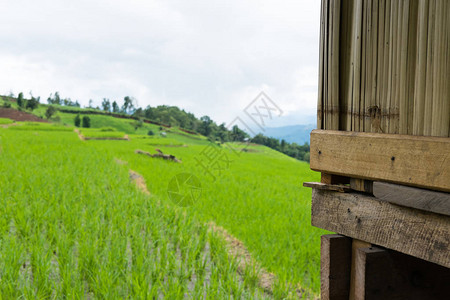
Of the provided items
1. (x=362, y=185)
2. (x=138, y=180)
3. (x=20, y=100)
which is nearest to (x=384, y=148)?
(x=362, y=185)

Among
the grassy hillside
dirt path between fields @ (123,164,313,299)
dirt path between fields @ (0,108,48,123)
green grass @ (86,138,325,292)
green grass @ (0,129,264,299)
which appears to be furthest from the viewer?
dirt path between fields @ (0,108,48,123)

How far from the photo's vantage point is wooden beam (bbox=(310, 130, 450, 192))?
123 cm

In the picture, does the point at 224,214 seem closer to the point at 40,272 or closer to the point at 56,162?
the point at 40,272

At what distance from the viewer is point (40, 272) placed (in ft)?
9.93

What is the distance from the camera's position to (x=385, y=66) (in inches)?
56.4

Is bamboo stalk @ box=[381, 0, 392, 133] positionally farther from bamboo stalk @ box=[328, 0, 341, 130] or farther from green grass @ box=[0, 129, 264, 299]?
green grass @ box=[0, 129, 264, 299]

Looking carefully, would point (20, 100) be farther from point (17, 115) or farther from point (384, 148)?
point (384, 148)

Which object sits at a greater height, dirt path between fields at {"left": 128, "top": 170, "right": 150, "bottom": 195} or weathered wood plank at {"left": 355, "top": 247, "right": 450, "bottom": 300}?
weathered wood plank at {"left": 355, "top": 247, "right": 450, "bottom": 300}

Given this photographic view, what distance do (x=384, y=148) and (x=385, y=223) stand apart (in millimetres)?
310

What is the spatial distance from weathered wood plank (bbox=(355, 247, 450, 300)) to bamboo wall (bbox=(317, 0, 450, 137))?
1.77 ft

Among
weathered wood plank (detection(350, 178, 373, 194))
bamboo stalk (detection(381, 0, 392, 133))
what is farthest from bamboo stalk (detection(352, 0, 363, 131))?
weathered wood plank (detection(350, 178, 373, 194))

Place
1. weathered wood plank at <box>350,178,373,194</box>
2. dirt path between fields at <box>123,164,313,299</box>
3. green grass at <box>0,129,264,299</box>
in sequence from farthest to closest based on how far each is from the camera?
dirt path between fields at <box>123,164,313,299</box>, green grass at <box>0,129,264,299</box>, weathered wood plank at <box>350,178,373,194</box>

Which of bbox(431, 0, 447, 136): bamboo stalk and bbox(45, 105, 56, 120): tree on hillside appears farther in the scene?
bbox(45, 105, 56, 120): tree on hillside

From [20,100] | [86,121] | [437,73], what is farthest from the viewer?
[20,100]
